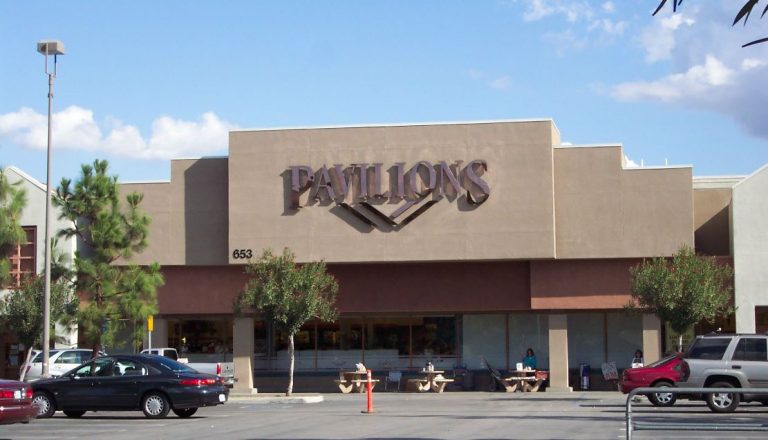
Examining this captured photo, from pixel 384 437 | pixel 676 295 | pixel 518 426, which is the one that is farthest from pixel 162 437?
pixel 676 295

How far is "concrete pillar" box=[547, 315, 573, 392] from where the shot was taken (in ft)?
137

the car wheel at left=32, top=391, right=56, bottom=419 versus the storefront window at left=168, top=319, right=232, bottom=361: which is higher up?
the storefront window at left=168, top=319, right=232, bottom=361

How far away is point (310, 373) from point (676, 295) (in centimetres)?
1524

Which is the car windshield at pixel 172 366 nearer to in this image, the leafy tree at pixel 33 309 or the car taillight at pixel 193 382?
the car taillight at pixel 193 382

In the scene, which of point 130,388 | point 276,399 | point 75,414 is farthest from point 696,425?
point 276,399

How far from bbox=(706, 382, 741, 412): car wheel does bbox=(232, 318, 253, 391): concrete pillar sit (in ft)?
72.3

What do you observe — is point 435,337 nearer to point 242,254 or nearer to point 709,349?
point 242,254

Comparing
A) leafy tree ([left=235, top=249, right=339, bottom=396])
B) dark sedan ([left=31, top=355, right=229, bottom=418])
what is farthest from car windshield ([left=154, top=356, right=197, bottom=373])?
leafy tree ([left=235, top=249, right=339, bottom=396])

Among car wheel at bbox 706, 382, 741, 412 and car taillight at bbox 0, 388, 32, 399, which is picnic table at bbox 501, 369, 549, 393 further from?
car taillight at bbox 0, 388, 32, 399

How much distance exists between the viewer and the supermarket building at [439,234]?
135ft

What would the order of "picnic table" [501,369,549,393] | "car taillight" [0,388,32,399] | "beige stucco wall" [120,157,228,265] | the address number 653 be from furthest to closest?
1. "beige stucco wall" [120,157,228,265]
2. the address number 653
3. "picnic table" [501,369,549,393]
4. "car taillight" [0,388,32,399]

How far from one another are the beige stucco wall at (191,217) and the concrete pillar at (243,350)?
2.70 metres

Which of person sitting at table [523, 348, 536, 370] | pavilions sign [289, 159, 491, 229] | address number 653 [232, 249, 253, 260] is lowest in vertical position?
person sitting at table [523, 348, 536, 370]

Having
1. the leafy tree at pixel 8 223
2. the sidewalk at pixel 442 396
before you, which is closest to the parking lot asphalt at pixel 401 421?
the sidewalk at pixel 442 396
